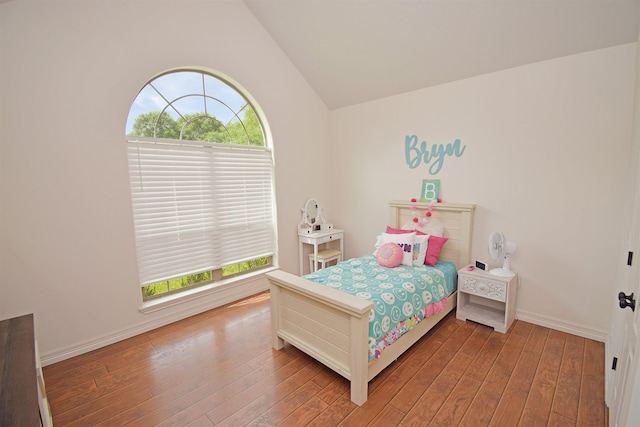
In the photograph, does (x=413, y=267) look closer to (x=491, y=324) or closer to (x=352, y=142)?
(x=491, y=324)

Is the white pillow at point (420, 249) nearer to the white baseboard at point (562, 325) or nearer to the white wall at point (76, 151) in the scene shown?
the white baseboard at point (562, 325)

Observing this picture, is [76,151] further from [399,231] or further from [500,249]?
[500,249]

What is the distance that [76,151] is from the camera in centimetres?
233

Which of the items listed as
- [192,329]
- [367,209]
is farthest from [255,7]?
[192,329]

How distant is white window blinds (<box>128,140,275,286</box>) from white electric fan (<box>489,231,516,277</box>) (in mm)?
2468

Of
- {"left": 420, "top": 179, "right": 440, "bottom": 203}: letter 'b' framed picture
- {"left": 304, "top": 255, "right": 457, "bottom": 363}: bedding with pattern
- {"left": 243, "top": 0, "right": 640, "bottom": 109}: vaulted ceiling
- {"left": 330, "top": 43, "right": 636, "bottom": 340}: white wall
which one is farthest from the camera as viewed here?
{"left": 420, "top": 179, "right": 440, "bottom": 203}: letter 'b' framed picture

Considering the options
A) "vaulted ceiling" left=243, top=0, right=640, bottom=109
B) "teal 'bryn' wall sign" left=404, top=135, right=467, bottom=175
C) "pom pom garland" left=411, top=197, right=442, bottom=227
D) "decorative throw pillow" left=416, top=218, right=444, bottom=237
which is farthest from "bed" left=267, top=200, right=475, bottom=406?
"vaulted ceiling" left=243, top=0, right=640, bottom=109

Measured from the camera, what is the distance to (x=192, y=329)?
9.32 feet

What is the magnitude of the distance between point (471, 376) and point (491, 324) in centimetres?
79

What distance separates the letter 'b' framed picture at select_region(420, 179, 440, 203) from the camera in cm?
331

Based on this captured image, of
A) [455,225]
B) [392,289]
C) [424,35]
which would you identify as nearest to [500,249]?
[455,225]

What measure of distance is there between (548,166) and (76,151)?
3.98 m

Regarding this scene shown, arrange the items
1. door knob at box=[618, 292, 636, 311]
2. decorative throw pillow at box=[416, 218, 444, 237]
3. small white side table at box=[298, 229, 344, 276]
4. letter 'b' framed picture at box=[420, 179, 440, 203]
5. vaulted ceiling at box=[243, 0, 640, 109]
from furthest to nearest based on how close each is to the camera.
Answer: small white side table at box=[298, 229, 344, 276]
letter 'b' framed picture at box=[420, 179, 440, 203]
decorative throw pillow at box=[416, 218, 444, 237]
vaulted ceiling at box=[243, 0, 640, 109]
door knob at box=[618, 292, 636, 311]

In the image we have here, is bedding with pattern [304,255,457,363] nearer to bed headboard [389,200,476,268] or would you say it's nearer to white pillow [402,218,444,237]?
bed headboard [389,200,476,268]
